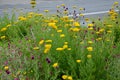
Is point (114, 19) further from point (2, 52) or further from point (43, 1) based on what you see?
point (43, 1)

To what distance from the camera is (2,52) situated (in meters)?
4.04

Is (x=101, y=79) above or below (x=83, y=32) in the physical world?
below

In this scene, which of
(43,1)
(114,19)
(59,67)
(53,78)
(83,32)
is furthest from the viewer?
(43,1)

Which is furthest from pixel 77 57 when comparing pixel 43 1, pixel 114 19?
pixel 43 1

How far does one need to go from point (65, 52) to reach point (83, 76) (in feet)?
1.16

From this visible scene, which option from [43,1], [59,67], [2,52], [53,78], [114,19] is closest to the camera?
[53,78]

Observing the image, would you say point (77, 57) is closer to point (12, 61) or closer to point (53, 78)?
point (53, 78)

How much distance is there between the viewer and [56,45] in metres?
3.64

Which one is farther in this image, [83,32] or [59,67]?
[83,32]

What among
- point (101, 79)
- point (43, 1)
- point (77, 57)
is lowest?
point (43, 1)

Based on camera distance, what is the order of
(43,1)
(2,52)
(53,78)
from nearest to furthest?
(53,78) < (2,52) < (43,1)

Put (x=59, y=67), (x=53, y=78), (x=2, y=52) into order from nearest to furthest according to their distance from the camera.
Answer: (x=53, y=78) → (x=59, y=67) → (x=2, y=52)

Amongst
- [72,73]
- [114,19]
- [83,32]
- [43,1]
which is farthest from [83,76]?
[43,1]

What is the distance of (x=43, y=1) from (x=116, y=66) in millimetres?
12885
